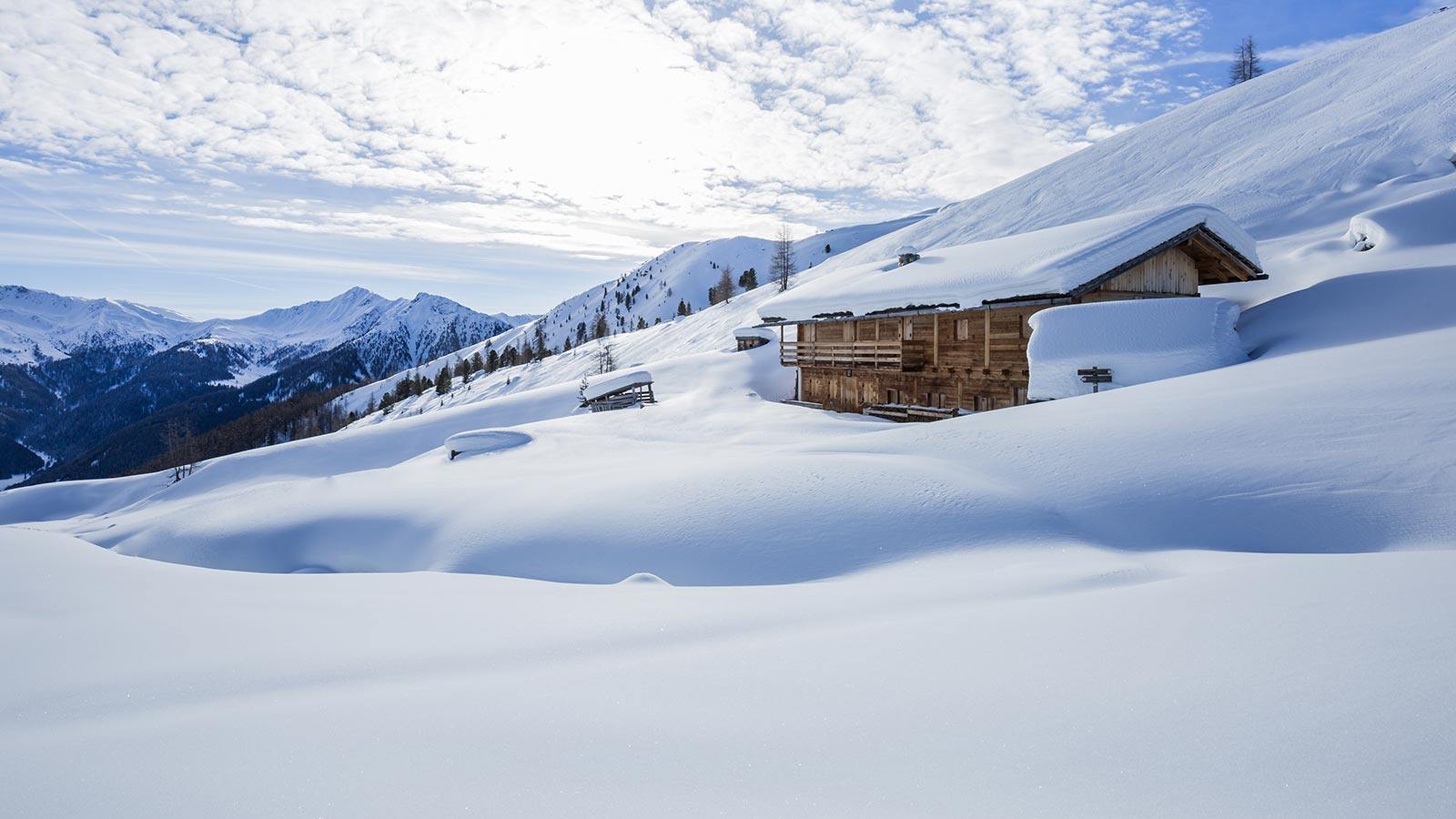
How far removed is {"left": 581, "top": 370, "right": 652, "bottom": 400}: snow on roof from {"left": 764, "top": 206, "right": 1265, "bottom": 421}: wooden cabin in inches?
510

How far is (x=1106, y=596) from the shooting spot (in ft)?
16.7

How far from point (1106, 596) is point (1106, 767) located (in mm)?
2947

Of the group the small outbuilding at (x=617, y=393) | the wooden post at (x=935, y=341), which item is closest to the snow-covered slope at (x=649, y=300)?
the small outbuilding at (x=617, y=393)

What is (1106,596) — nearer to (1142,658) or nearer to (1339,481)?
(1142,658)

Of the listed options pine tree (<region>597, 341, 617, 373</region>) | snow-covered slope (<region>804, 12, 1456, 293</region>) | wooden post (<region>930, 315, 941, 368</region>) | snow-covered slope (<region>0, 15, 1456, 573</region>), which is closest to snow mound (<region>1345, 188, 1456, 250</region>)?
snow-covered slope (<region>0, 15, 1456, 573</region>)

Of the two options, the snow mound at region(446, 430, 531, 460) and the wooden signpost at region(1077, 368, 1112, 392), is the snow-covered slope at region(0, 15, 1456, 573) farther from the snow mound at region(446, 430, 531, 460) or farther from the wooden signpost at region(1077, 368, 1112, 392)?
the wooden signpost at region(1077, 368, 1112, 392)

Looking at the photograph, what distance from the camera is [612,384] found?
124ft

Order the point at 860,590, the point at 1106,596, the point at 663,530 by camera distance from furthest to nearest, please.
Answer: the point at 663,530
the point at 860,590
the point at 1106,596

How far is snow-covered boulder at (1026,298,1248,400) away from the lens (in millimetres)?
15445

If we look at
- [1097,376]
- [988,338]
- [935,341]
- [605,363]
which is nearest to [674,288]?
[605,363]

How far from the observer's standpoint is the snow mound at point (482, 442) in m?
24.6

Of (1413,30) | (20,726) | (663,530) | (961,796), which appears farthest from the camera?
(1413,30)

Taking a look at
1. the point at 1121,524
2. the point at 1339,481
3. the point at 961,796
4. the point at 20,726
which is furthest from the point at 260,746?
the point at 1339,481

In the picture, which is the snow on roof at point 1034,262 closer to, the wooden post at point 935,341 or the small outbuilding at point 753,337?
→ the wooden post at point 935,341
